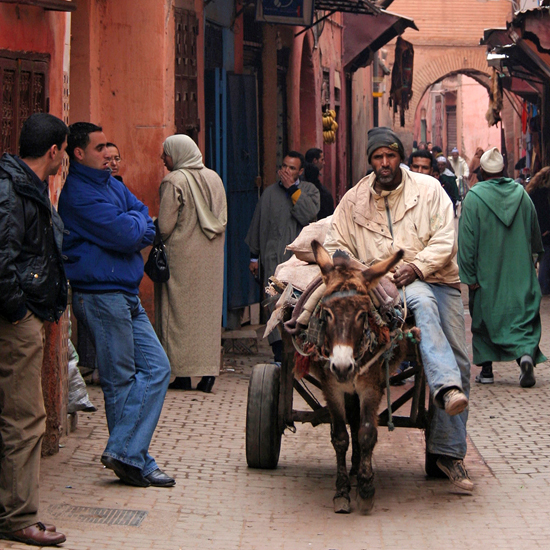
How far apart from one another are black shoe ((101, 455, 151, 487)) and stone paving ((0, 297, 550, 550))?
0.07m

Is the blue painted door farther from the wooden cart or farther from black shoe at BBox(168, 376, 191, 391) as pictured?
the wooden cart

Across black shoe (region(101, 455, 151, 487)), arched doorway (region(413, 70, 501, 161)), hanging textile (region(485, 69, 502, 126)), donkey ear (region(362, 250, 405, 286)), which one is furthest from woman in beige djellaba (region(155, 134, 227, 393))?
arched doorway (region(413, 70, 501, 161))

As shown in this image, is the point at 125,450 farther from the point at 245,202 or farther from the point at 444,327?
the point at 245,202

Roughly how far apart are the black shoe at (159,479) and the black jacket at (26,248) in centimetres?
135

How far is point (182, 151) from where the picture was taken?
8.18 metres

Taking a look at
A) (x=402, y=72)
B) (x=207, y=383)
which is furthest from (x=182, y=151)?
(x=402, y=72)

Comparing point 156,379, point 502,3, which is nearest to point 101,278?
point 156,379

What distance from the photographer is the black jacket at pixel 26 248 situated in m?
4.45

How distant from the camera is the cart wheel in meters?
6.08

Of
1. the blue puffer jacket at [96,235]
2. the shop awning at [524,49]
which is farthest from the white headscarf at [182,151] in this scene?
the shop awning at [524,49]

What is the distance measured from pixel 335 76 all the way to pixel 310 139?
3567mm

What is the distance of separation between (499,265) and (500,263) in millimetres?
19

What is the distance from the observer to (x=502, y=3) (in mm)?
34750

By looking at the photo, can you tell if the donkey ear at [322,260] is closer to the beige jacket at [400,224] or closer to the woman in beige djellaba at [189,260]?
the beige jacket at [400,224]
